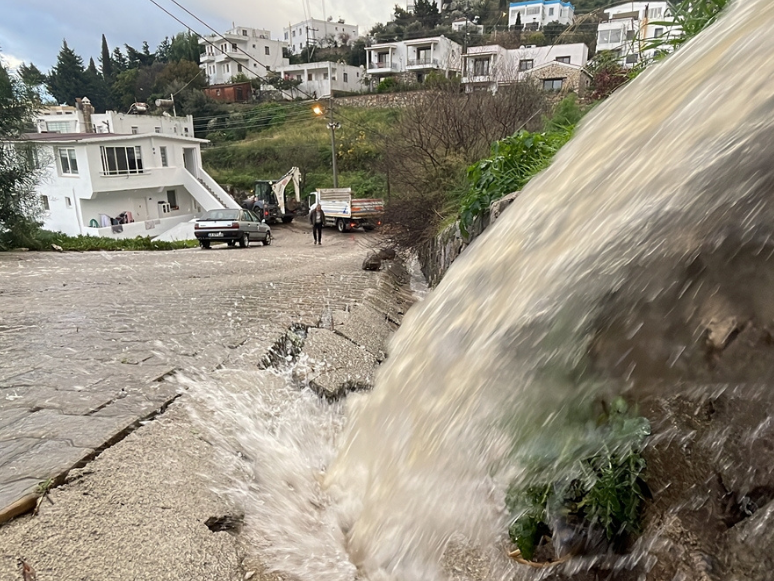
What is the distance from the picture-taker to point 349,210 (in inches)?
958

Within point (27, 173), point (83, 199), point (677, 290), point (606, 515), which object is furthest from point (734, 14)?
point (83, 199)

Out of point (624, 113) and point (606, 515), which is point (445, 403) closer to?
point (606, 515)

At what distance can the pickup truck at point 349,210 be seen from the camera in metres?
24.5

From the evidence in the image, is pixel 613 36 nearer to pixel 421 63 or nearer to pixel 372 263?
pixel 372 263

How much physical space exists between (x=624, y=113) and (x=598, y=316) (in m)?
0.93

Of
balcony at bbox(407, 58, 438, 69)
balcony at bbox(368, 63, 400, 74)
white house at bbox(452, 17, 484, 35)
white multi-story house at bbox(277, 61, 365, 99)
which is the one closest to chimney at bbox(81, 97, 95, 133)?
white multi-story house at bbox(277, 61, 365, 99)

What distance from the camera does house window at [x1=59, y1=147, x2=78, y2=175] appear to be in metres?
27.5

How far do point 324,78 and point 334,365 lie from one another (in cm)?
5897

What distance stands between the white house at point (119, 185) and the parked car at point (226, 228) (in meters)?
11.5

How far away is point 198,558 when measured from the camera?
7.23ft

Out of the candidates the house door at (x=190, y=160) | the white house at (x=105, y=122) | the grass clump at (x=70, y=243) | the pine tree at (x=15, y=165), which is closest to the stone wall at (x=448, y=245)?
the grass clump at (x=70, y=243)

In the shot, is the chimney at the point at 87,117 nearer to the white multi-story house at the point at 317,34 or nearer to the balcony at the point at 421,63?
the balcony at the point at 421,63

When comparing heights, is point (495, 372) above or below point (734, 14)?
below

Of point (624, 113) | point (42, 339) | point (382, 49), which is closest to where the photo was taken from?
point (624, 113)
